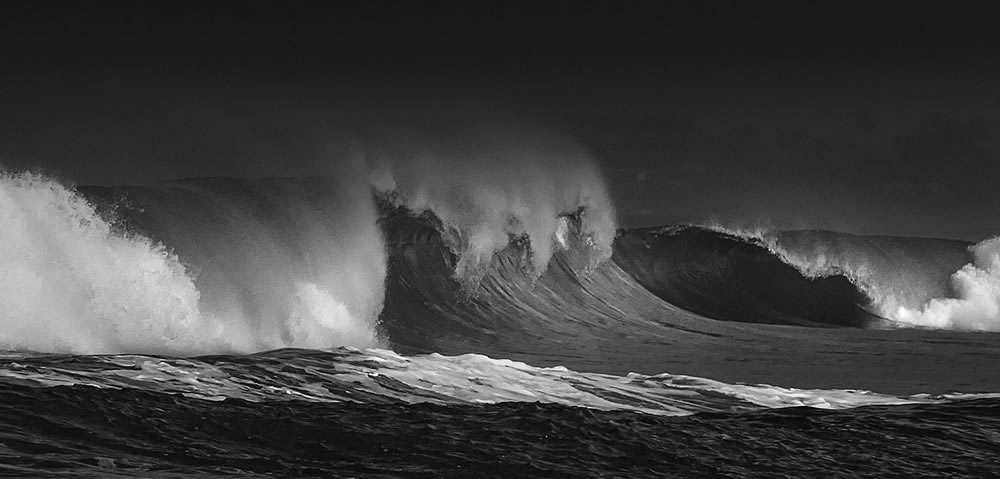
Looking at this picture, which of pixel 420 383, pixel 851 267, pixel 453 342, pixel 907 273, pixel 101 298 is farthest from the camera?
pixel 907 273

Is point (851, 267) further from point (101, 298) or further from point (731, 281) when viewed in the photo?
point (101, 298)

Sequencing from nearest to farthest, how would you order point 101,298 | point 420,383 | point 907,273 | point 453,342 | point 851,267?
point 420,383, point 101,298, point 453,342, point 851,267, point 907,273

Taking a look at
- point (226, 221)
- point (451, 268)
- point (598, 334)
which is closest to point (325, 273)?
point (226, 221)

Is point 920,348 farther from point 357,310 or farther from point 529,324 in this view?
point 357,310

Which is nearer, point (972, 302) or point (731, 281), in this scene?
point (731, 281)

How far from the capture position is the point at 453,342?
14.5 meters

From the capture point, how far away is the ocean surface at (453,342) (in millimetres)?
5383

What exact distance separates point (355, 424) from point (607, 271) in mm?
16384

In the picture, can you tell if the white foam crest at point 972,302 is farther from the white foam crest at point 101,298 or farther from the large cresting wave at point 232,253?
the white foam crest at point 101,298

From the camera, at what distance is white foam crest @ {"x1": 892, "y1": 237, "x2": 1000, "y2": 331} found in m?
24.5

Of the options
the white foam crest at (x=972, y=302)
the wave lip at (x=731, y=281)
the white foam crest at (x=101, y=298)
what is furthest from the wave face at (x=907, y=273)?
the white foam crest at (x=101, y=298)

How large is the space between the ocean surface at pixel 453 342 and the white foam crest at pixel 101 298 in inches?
1.3

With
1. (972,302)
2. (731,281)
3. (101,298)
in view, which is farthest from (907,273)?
(101,298)

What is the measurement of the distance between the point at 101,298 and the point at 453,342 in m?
5.03
